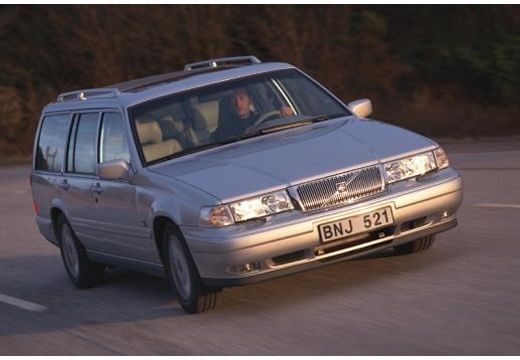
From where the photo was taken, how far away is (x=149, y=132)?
A: 9047mm

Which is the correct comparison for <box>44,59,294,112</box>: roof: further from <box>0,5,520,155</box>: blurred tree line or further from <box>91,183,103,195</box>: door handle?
<box>0,5,520,155</box>: blurred tree line

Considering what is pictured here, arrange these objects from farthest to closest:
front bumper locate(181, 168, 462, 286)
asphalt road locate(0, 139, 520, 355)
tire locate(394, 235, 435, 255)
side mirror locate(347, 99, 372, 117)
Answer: side mirror locate(347, 99, 372, 117), tire locate(394, 235, 435, 255), front bumper locate(181, 168, 462, 286), asphalt road locate(0, 139, 520, 355)

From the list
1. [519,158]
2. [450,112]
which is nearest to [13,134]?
[450,112]

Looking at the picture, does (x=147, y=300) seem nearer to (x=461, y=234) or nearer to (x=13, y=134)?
(x=461, y=234)

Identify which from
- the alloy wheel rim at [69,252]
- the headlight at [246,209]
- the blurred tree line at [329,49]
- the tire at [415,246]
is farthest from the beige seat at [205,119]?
the blurred tree line at [329,49]

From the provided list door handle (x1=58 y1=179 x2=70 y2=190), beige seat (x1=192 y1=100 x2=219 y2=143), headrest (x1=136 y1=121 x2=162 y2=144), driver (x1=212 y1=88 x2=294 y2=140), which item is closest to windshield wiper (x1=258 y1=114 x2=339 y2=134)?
driver (x1=212 y1=88 x2=294 y2=140)

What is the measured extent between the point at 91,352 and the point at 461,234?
3.89 m

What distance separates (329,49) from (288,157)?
766 inches

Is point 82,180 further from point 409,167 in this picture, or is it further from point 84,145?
point 409,167

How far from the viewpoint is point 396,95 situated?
89.5 ft

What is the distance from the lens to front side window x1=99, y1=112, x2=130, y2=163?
9227 millimetres

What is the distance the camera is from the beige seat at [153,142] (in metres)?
8.86

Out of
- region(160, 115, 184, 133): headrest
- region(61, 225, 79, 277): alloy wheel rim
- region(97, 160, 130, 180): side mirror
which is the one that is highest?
region(160, 115, 184, 133): headrest

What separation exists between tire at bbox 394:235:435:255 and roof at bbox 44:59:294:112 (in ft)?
6.13
